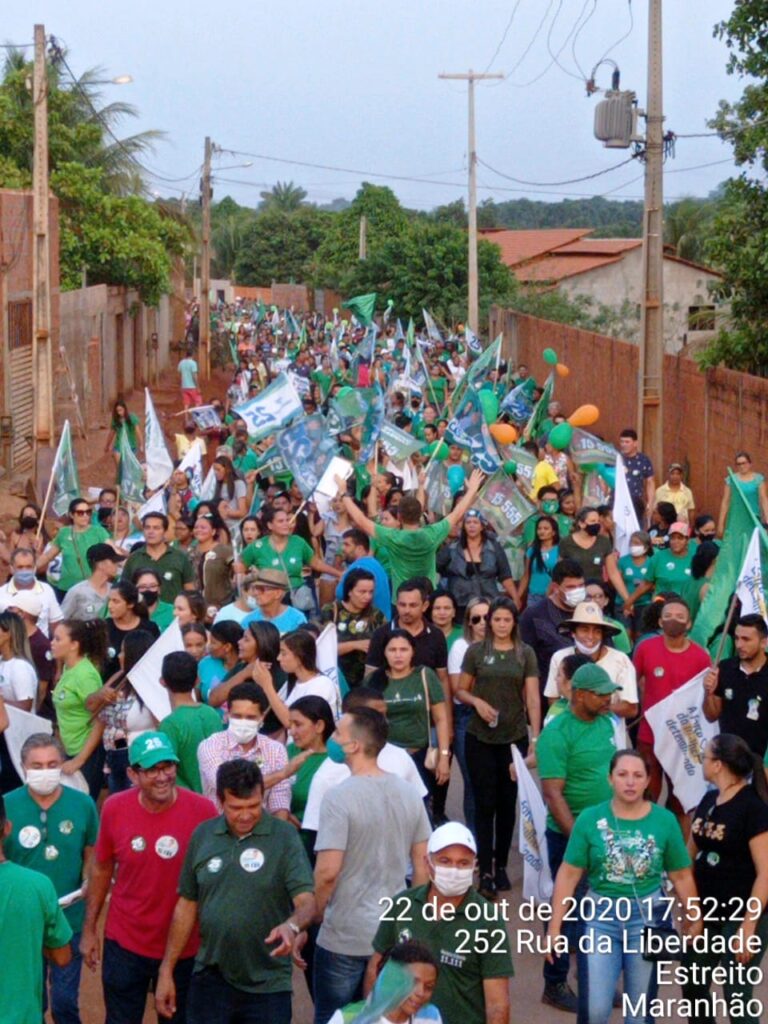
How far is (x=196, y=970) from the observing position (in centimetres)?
564

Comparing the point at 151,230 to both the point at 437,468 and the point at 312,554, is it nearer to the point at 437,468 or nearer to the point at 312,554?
the point at 437,468

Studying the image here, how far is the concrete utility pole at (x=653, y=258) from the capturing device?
17578 mm

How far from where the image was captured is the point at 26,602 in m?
9.64

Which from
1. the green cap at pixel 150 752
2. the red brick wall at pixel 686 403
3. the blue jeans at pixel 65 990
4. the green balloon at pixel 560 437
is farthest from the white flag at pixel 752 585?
the red brick wall at pixel 686 403

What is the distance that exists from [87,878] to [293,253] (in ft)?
272

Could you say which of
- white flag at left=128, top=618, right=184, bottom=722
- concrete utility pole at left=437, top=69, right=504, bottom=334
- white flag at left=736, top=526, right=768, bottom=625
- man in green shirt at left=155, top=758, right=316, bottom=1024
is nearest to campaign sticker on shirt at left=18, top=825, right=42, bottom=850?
man in green shirt at left=155, top=758, right=316, bottom=1024

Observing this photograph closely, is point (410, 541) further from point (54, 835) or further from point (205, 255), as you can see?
point (205, 255)

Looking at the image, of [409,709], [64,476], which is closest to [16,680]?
[409,709]

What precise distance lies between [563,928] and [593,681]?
3.31 ft

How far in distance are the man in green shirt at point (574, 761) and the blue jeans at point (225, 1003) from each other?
68.5 inches

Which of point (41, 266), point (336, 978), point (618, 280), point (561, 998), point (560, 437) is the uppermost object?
point (618, 280)

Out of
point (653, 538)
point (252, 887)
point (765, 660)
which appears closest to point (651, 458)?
point (653, 538)

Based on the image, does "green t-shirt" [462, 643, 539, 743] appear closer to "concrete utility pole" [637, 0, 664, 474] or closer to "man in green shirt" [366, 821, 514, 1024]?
"man in green shirt" [366, 821, 514, 1024]

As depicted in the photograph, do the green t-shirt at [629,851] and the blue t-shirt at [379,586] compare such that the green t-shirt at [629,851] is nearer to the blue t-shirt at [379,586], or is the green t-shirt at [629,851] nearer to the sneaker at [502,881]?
the sneaker at [502,881]
